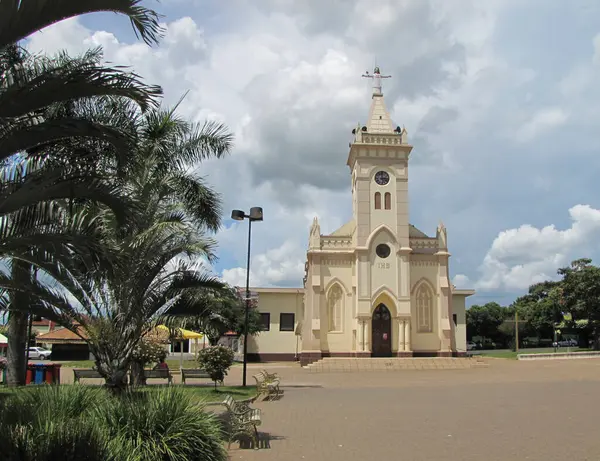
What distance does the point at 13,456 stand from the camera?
5.81 m

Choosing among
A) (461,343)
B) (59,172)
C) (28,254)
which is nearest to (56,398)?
(28,254)

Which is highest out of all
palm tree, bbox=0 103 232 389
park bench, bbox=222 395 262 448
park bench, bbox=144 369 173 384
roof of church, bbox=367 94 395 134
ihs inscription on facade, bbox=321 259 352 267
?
roof of church, bbox=367 94 395 134

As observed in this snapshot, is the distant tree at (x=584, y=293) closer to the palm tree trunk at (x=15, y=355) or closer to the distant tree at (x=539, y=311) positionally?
the distant tree at (x=539, y=311)

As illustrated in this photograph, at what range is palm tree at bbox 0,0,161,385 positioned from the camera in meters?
5.11

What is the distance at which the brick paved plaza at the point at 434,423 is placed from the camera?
29.1 ft

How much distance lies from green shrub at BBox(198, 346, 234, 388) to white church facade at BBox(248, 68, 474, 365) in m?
15.7

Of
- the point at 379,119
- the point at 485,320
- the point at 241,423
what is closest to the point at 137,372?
the point at 241,423

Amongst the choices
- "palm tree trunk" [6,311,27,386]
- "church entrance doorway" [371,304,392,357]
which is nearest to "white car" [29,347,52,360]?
"church entrance doorway" [371,304,392,357]

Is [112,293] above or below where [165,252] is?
below

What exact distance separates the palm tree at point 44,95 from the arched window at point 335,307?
29445 millimetres

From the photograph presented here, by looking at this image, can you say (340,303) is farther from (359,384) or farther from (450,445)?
(450,445)

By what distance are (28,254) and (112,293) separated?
5202 millimetres

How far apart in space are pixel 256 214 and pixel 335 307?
1552cm

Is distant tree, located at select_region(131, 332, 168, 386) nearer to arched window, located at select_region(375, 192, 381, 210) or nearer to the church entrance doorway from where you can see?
the church entrance doorway
